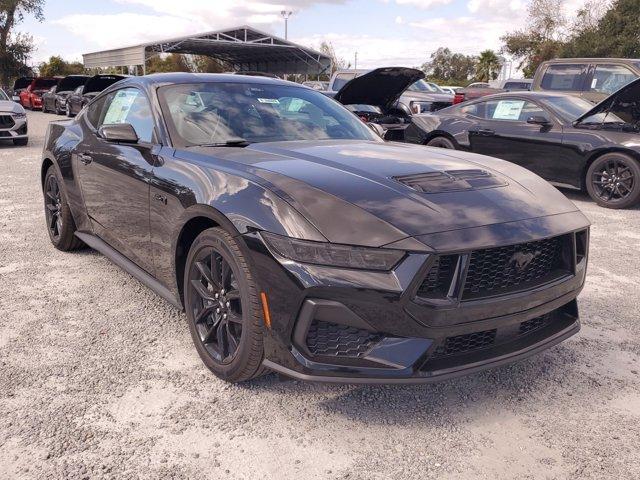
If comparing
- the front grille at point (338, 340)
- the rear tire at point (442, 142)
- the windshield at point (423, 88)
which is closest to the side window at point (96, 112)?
the front grille at point (338, 340)

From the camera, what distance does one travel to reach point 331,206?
7.58 feet

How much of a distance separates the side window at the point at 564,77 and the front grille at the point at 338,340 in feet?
33.6

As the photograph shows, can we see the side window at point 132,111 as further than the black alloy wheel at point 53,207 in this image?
No

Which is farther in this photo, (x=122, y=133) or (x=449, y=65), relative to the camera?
(x=449, y=65)

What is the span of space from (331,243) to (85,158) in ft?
8.74

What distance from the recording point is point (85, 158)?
4.10 metres

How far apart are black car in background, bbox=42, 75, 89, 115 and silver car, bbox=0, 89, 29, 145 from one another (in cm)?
1032

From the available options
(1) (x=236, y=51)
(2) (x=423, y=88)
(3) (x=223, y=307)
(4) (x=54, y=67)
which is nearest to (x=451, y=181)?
(3) (x=223, y=307)

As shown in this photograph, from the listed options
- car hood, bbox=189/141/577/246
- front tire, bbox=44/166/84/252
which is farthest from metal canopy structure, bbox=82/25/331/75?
car hood, bbox=189/141/577/246

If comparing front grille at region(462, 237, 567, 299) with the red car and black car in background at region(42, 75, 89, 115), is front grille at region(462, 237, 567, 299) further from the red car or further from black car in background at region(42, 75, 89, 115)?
the red car

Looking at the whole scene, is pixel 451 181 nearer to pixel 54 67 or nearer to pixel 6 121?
pixel 6 121

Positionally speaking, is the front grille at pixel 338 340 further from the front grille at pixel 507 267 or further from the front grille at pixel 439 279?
the front grille at pixel 507 267

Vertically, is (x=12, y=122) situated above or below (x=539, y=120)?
above

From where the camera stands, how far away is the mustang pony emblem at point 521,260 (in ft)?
7.79
